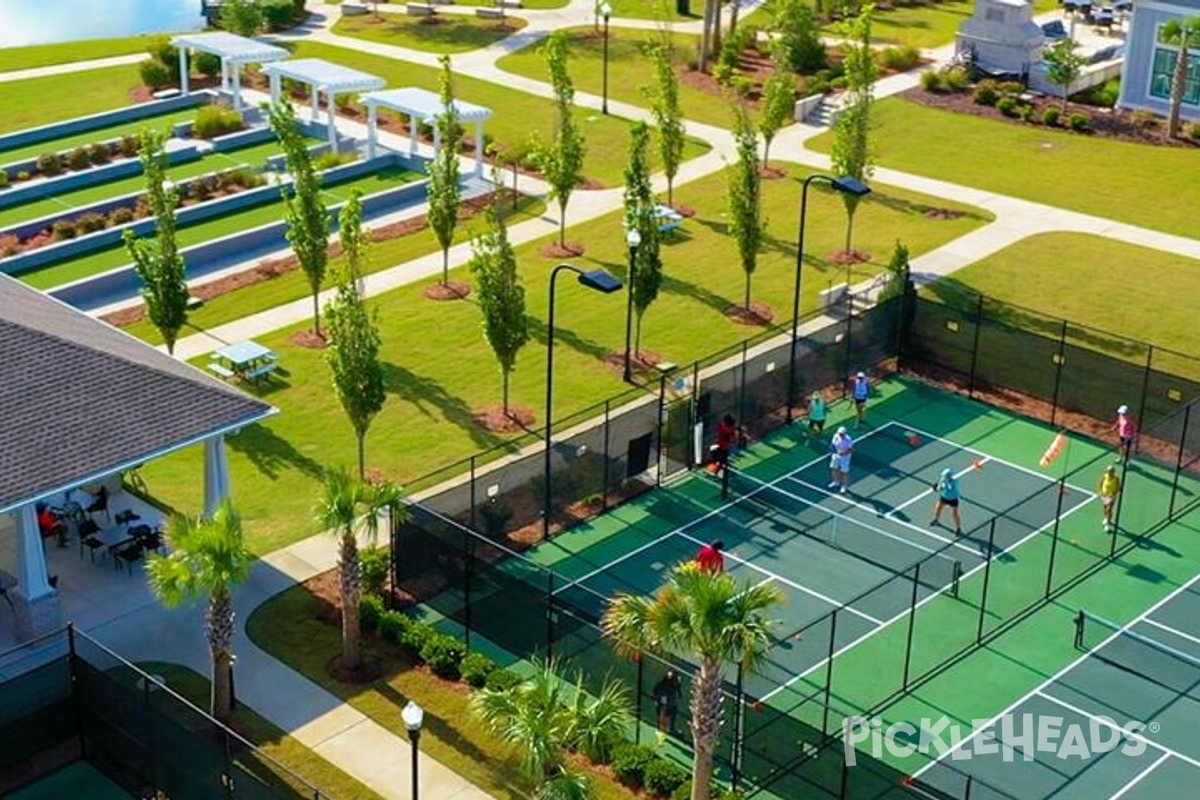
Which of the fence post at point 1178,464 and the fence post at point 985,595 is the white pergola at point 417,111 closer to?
the fence post at point 1178,464

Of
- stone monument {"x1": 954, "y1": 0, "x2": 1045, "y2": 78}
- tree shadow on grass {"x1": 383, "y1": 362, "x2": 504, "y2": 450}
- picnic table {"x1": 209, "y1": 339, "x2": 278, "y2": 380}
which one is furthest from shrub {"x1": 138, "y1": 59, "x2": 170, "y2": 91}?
stone monument {"x1": 954, "y1": 0, "x2": 1045, "y2": 78}

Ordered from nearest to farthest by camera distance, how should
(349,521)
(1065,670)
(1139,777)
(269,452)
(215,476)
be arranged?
1. (1139,777)
2. (349,521)
3. (1065,670)
4. (215,476)
5. (269,452)

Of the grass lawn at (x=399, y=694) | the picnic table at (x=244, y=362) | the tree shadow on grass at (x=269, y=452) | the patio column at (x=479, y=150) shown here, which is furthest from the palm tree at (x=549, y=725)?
the patio column at (x=479, y=150)

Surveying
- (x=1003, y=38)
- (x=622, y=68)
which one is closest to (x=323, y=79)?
(x=622, y=68)

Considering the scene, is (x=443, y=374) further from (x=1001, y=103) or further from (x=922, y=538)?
(x=1001, y=103)

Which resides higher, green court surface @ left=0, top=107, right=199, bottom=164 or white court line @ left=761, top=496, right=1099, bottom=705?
green court surface @ left=0, top=107, right=199, bottom=164

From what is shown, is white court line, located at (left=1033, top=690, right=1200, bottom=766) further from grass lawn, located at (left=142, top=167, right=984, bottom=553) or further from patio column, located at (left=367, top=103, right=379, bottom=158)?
patio column, located at (left=367, top=103, right=379, bottom=158)

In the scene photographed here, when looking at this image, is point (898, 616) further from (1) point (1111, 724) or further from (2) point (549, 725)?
(2) point (549, 725)

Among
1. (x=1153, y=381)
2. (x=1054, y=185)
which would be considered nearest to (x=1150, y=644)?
(x=1153, y=381)
